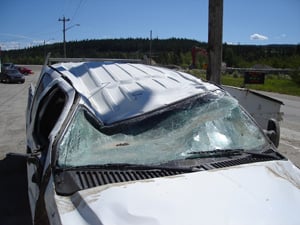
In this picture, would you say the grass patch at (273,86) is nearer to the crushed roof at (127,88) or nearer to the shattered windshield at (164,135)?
the crushed roof at (127,88)

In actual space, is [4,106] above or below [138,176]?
below

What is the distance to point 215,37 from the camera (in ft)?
25.0

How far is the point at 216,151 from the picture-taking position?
271 centimetres

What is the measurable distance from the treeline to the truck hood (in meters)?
59.5

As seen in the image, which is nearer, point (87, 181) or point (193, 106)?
point (87, 181)

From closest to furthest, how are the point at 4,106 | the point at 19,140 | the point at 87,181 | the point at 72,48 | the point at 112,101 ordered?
the point at 87,181
the point at 112,101
the point at 19,140
the point at 4,106
the point at 72,48

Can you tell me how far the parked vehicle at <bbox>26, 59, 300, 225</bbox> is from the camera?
1910 mm

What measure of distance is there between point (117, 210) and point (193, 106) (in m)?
1.52

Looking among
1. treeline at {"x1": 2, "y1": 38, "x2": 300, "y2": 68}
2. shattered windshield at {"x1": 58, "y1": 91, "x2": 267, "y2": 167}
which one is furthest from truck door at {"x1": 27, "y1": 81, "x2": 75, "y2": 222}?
treeline at {"x1": 2, "y1": 38, "x2": 300, "y2": 68}

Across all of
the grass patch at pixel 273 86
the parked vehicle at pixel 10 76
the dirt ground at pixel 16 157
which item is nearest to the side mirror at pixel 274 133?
the dirt ground at pixel 16 157

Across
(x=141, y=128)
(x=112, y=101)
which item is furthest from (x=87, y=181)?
(x=112, y=101)

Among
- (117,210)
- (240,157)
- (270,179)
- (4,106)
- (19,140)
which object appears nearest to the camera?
(117,210)

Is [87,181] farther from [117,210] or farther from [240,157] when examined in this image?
[240,157]

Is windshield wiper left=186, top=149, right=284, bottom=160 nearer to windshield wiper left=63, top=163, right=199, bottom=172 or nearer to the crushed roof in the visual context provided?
windshield wiper left=63, top=163, right=199, bottom=172
